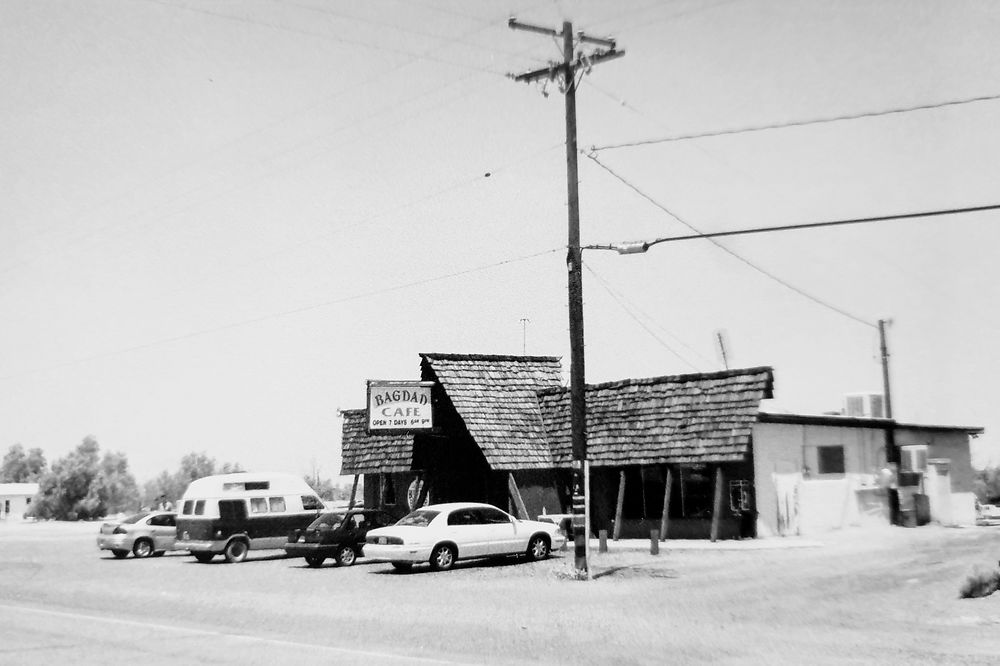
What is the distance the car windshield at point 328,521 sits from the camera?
87.0 feet

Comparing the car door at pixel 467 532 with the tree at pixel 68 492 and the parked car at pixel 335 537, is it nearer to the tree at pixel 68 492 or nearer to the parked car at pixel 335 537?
the parked car at pixel 335 537

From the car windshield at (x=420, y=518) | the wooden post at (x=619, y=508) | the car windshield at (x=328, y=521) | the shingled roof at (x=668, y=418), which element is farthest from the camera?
the wooden post at (x=619, y=508)

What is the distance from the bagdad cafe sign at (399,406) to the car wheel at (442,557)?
8.35 metres

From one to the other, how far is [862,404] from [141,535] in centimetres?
2893

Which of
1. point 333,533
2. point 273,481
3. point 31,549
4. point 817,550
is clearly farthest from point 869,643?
point 31,549

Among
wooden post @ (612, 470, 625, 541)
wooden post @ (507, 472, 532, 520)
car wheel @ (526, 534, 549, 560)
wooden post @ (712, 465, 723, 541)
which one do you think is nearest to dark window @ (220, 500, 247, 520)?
wooden post @ (507, 472, 532, 520)

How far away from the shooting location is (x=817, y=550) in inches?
1001

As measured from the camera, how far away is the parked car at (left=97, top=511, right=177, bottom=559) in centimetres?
3108

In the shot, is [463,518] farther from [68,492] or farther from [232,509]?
[68,492]

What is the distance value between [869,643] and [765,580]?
7.18m

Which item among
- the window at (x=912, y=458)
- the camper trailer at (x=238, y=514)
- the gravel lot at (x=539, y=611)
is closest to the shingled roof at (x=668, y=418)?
the gravel lot at (x=539, y=611)

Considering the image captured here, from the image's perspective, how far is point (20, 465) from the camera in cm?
14088

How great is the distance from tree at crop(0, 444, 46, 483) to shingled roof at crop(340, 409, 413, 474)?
4506 inches

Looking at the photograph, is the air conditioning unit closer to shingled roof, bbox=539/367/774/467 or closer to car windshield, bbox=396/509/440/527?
shingled roof, bbox=539/367/774/467
